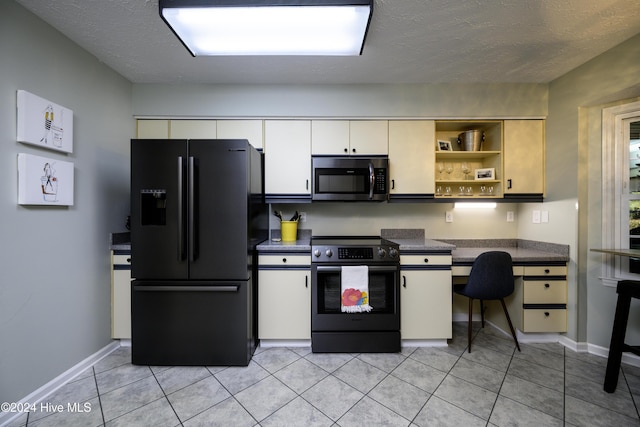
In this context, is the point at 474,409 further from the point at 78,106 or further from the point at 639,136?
the point at 78,106

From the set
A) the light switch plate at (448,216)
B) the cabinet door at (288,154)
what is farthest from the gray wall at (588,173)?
the cabinet door at (288,154)

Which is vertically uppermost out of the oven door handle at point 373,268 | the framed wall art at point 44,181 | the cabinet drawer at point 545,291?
the framed wall art at point 44,181

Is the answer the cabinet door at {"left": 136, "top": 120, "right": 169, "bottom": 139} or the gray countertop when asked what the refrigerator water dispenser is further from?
the cabinet door at {"left": 136, "top": 120, "right": 169, "bottom": 139}

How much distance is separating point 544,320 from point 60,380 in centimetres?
396

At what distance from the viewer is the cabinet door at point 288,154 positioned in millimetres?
2541

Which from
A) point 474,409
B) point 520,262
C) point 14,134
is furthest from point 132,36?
point 520,262

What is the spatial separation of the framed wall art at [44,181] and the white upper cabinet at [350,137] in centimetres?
197

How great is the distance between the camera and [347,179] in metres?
2.47

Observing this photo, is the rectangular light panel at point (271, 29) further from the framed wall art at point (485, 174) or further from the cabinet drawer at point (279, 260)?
the framed wall art at point (485, 174)

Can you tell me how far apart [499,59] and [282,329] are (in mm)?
2987

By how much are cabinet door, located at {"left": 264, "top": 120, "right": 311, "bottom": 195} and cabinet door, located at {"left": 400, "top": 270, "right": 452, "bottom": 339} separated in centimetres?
134

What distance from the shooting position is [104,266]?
217cm

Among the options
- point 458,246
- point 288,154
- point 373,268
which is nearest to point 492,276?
point 458,246

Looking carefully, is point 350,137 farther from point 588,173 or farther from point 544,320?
point 544,320
